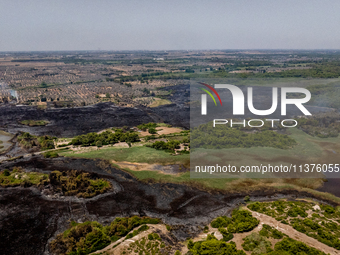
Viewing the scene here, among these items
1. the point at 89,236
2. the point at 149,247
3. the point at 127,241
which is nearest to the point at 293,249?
the point at 149,247

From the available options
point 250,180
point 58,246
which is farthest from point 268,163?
point 58,246

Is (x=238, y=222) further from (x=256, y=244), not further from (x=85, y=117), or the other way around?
(x=85, y=117)

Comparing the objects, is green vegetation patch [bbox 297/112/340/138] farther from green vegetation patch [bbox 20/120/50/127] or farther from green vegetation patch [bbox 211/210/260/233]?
green vegetation patch [bbox 20/120/50/127]

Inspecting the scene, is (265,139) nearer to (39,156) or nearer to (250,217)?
(250,217)

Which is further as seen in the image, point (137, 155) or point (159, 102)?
point (159, 102)

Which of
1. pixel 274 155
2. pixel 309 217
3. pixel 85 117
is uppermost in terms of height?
pixel 85 117
